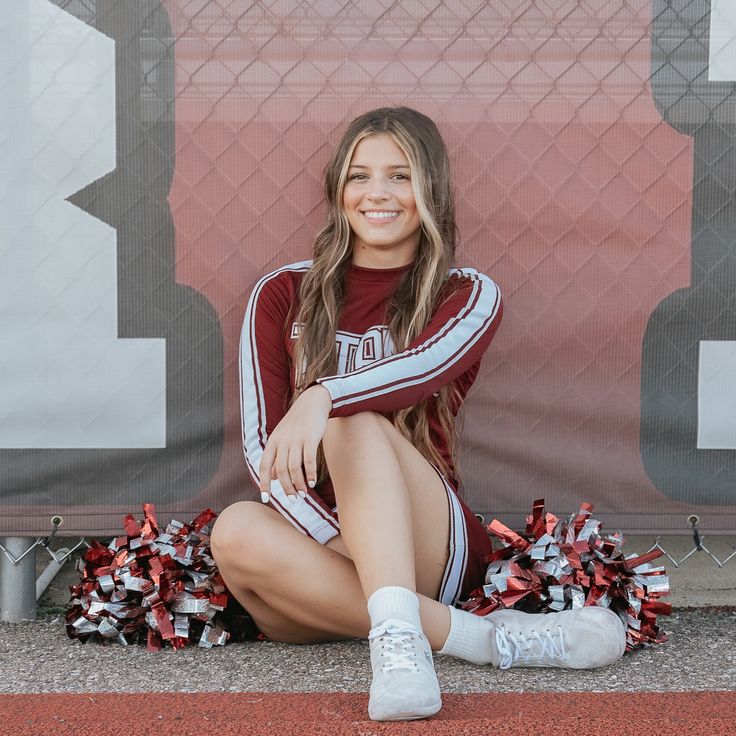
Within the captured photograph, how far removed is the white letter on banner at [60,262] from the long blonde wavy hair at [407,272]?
1.25ft

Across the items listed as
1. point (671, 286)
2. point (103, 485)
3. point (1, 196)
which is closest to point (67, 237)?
point (1, 196)

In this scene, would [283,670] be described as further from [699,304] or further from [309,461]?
[699,304]

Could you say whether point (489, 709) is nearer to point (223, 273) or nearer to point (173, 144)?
point (223, 273)

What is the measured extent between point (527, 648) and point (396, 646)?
0.33 m

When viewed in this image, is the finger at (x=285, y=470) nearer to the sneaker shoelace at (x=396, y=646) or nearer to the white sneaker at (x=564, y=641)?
the sneaker shoelace at (x=396, y=646)

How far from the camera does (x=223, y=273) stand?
6.70 ft

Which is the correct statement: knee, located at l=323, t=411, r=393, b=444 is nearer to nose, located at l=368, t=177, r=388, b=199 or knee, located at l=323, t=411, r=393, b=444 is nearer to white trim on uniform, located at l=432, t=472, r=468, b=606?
white trim on uniform, located at l=432, t=472, r=468, b=606

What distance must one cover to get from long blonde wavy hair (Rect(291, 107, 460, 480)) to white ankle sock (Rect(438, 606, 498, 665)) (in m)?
0.32

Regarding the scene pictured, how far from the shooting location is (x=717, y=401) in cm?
206

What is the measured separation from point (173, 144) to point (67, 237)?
0.29 m

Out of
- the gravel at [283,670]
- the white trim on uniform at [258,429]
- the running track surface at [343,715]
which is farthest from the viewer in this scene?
the white trim on uniform at [258,429]

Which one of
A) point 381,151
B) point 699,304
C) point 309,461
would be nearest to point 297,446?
point 309,461

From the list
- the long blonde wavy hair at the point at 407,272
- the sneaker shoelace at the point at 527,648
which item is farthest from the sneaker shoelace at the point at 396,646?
the long blonde wavy hair at the point at 407,272

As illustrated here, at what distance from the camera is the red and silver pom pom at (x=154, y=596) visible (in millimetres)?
1815
